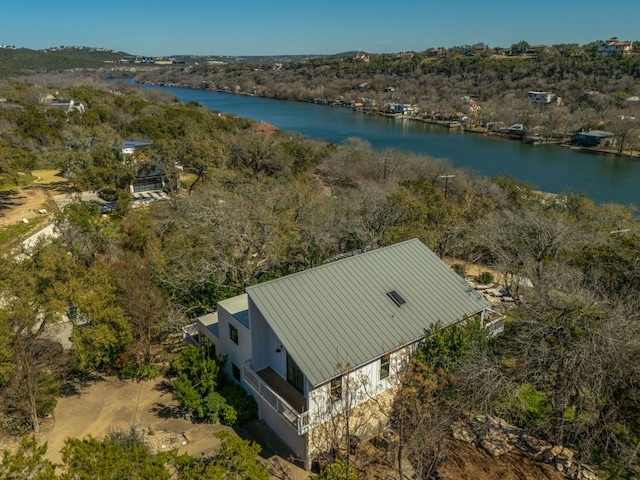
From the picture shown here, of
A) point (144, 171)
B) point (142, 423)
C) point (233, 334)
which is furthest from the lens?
point (144, 171)

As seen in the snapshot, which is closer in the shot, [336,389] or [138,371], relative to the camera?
[336,389]

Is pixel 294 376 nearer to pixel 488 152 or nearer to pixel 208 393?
pixel 208 393

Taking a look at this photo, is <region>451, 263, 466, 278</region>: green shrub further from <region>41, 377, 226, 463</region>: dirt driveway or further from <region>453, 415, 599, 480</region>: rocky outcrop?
<region>41, 377, 226, 463</region>: dirt driveway

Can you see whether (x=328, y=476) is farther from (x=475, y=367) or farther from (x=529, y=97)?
(x=529, y=97)

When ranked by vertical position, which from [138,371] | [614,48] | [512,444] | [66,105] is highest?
[614,48]

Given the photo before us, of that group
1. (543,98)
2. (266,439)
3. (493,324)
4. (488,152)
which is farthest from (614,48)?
(266,439)

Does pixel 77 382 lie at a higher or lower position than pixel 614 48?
lower

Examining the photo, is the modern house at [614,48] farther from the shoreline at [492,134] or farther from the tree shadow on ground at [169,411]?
the tree shadow on ground at [169,411]
